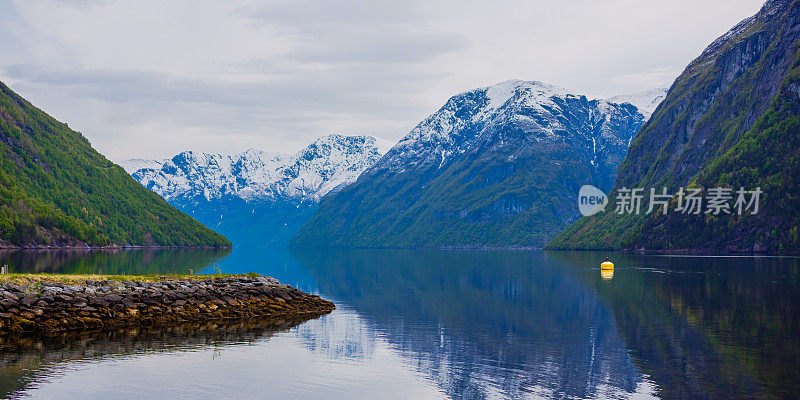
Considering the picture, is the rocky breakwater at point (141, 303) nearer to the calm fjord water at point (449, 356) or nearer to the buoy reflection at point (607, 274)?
the calm fjord water at point (449, 356)

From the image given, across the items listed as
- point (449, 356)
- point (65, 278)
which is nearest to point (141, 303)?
point (65, 278)

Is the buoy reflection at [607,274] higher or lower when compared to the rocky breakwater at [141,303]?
higher

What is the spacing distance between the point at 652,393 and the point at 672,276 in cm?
10445

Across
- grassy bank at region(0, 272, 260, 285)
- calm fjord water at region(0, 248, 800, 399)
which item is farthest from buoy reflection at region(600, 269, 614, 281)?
grassy bank at region(0, 272, 260, 285)

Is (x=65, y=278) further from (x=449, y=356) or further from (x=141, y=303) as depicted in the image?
(x=449, y=356)

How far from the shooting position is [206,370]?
46906mm

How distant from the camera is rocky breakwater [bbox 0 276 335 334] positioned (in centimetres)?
6119

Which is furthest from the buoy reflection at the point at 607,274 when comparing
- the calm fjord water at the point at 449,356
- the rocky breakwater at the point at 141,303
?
the rocky breakwater at the point at 141,303

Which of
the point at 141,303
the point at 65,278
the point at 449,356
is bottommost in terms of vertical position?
the point at 449,356

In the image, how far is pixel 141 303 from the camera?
68625mm

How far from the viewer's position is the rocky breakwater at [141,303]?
61.2m

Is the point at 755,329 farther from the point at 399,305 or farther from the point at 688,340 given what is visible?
the point at 399,305

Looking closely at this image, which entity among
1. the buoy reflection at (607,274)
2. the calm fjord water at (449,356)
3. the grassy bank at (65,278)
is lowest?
the calm fjord water at (449,356)

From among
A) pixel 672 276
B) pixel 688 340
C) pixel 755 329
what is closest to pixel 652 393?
pixel 688 340
